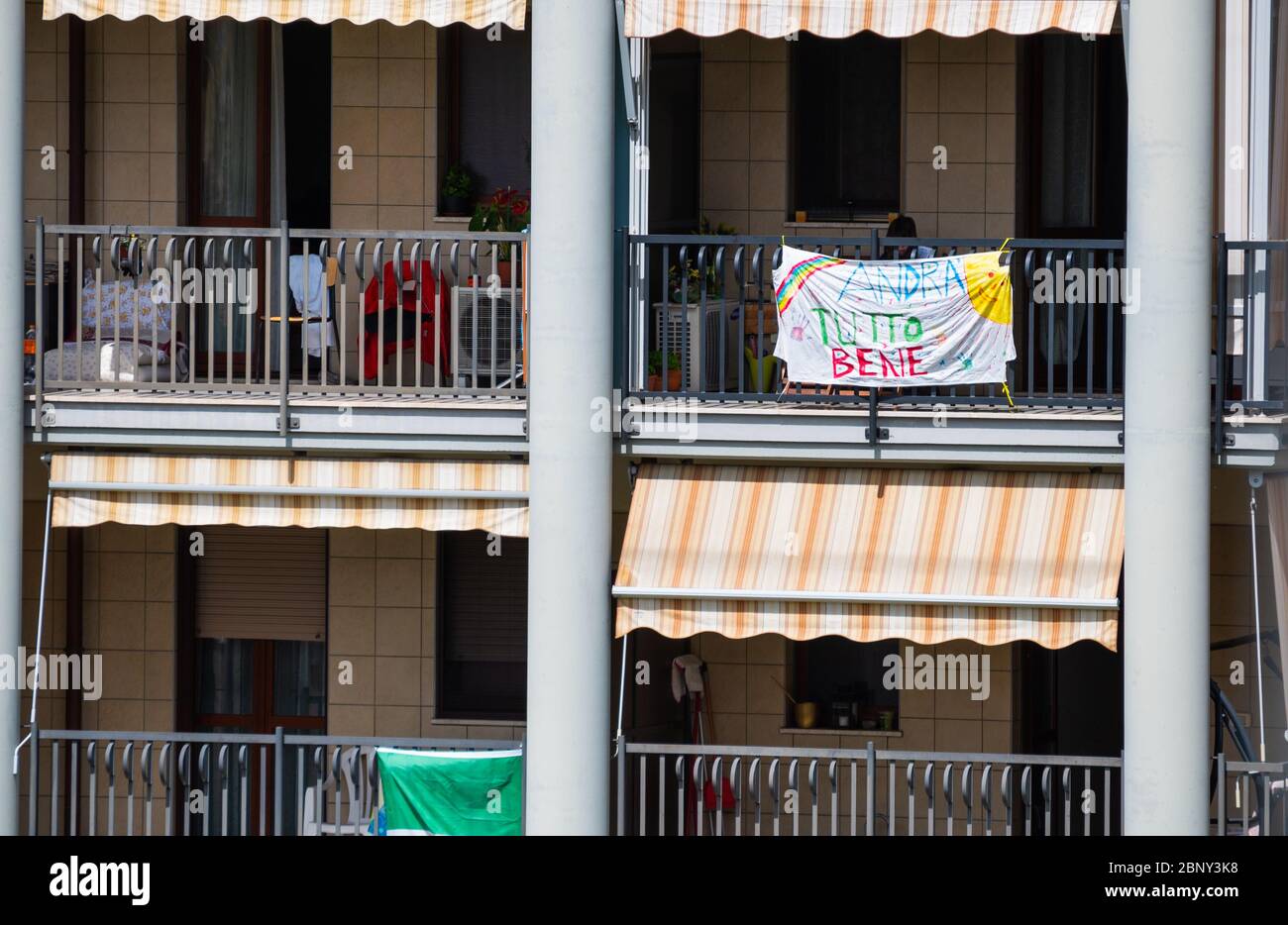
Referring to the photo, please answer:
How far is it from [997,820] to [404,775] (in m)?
4.58

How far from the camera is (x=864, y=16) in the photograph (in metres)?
10.2

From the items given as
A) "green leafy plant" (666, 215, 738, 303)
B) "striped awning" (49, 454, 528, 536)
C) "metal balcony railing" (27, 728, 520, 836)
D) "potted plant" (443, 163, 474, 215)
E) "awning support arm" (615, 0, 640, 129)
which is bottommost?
"metal balcony railing" (27, 728, 520, 836)

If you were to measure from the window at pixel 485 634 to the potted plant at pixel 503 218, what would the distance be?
211cm

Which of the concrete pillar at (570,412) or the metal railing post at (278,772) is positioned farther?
the metal railing post at (278,772)

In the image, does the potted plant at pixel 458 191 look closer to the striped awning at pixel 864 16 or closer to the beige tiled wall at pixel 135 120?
the beige tiled wall at pixel 135 120

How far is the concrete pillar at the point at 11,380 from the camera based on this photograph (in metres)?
10.7

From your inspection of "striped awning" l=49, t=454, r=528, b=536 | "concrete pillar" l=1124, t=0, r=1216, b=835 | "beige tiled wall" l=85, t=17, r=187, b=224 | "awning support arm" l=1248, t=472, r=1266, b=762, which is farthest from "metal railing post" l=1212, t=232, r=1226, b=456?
"beige tiled wall" l=85, t=17, r=187, b=224

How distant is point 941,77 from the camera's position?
12914 millimetres

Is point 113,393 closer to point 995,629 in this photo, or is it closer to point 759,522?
point 759,522

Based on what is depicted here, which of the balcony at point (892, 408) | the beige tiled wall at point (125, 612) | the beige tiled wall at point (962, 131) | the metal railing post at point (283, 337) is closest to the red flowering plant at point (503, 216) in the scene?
the balcony at point (892, 408)

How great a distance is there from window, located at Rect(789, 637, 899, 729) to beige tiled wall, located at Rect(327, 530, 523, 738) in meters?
2.80

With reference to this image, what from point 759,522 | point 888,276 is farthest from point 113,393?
point 888,276

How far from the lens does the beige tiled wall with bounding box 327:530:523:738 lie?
13.4 m

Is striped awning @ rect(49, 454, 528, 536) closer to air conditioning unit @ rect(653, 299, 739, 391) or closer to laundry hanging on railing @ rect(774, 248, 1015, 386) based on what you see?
air conditioning unit @ rect(653, 299, 739, 391)
